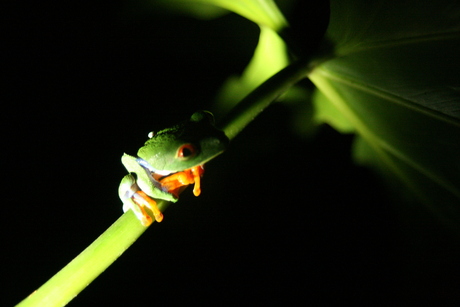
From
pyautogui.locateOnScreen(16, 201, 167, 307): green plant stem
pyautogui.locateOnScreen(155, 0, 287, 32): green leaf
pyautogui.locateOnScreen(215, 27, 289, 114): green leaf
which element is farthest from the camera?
pyautogui.locateOnScreen(215, 27, 289, 114): green leaf

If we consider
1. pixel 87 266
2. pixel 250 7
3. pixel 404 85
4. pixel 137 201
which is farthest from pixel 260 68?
pixel 87 266

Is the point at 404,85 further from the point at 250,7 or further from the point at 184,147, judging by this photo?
the point at 184,147

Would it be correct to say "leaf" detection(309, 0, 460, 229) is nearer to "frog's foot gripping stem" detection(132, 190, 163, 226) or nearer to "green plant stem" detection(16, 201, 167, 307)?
"frog's foot gripping stem" detection(132, 190, 163, 226)

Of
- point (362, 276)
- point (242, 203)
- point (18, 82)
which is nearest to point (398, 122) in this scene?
point (242, 203)

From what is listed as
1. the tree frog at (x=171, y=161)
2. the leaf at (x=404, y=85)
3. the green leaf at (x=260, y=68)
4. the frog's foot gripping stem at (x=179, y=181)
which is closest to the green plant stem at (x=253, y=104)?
the tree frog at (x=171, y=161)

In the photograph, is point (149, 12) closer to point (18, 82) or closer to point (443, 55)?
point (18, 82)

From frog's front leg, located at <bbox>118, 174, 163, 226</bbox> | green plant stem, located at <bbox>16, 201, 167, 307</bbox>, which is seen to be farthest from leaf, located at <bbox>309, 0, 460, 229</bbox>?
green plant stem, located at <bbox>16, 201, 167, 307</bbox>
